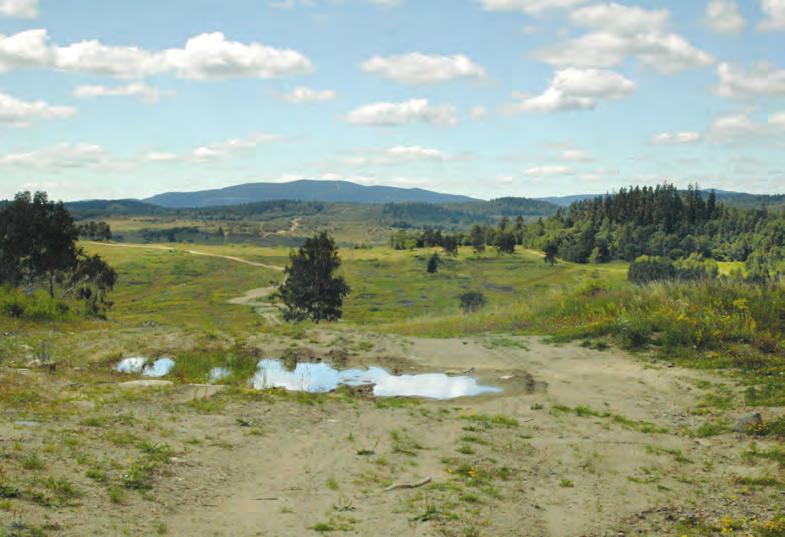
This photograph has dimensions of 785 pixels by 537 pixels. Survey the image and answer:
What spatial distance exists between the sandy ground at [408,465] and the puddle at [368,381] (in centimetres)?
120

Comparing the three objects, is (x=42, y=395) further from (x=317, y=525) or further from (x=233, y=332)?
(x=233, y=332)

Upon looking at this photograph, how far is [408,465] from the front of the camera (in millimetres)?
10320

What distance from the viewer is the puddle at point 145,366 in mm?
17859

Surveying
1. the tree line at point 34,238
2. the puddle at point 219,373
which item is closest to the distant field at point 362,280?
the tree line at point 34,238

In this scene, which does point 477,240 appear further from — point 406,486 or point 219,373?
point 406,486

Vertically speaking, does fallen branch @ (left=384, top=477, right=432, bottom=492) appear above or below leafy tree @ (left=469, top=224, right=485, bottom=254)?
below

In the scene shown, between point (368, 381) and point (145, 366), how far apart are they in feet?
22.7

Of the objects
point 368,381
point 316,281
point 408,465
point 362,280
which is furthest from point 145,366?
point 362,280

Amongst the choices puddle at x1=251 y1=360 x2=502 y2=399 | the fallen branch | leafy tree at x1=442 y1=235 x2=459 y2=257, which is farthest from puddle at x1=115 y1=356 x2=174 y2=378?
leafy tree at x1=442 y1=235 x2=459 y2=257

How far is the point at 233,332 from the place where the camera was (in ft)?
77.0

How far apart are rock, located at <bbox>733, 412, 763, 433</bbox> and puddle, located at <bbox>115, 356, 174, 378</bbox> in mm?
14357

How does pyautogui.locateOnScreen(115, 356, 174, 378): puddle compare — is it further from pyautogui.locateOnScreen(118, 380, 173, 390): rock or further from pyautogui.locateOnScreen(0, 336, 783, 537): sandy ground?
pyautogui.locateOnScreen(0, 336, 783, 537): sandy ground

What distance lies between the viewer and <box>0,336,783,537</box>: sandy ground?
26.0 feet

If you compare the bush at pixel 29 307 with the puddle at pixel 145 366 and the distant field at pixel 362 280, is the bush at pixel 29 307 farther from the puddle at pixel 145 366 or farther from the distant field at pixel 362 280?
the distant field at pixel 362 280
